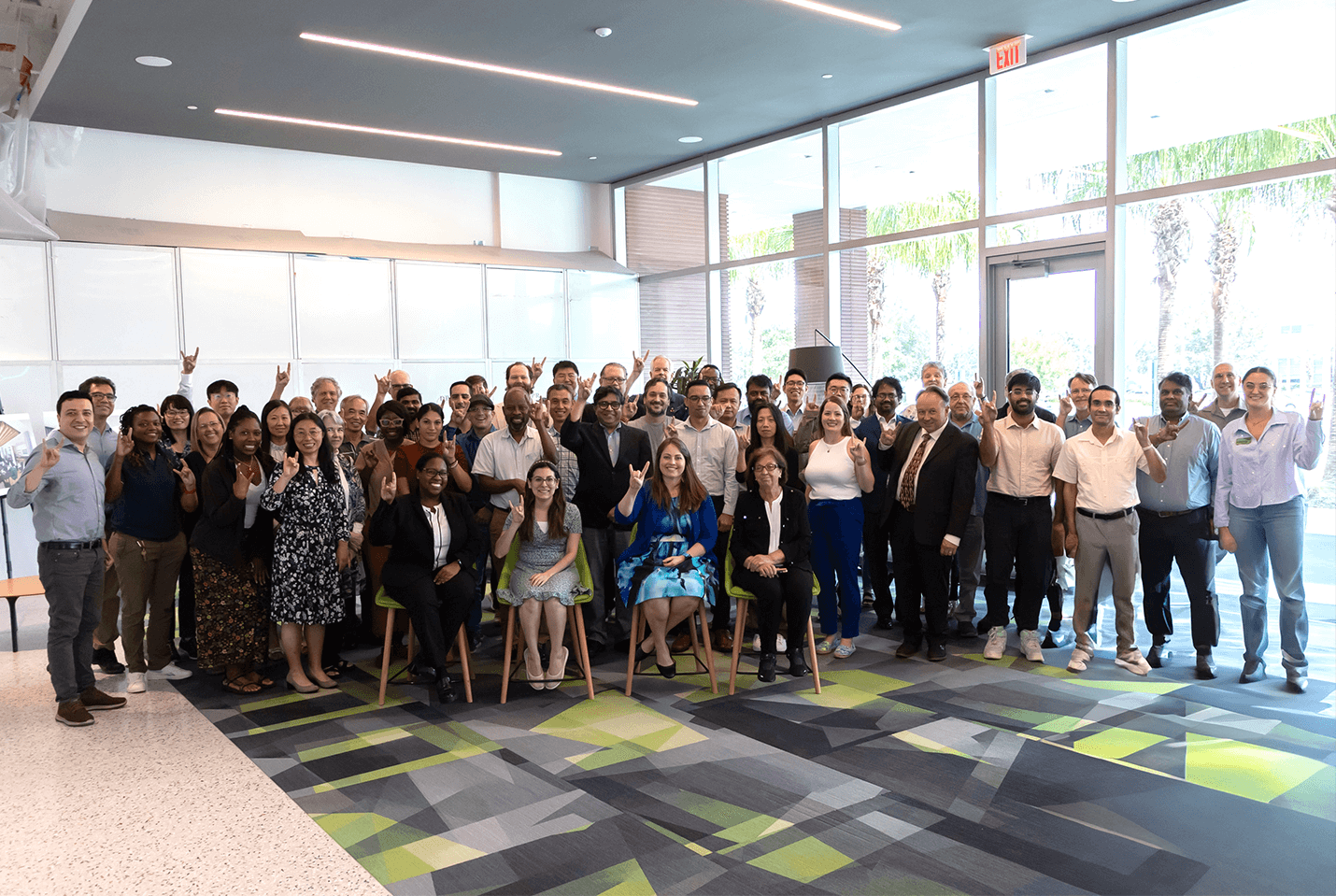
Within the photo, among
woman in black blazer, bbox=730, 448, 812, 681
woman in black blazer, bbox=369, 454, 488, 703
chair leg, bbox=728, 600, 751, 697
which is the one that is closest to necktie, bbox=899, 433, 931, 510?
woman in black blazer, bbox=730, 448, 812, 681

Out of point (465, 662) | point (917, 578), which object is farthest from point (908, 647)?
point (465, 662)

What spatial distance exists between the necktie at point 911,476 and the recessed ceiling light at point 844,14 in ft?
9.78

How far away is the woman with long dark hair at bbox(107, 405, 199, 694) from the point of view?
5.09 metres

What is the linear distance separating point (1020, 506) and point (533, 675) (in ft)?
9.69

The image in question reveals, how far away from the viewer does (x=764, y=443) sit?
5832mm

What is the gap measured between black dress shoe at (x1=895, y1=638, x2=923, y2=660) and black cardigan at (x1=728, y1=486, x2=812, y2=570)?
3.07 ft

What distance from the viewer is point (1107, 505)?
5.19 m

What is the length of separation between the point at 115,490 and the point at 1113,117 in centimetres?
713

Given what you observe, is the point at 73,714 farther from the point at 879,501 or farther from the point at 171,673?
the point at 879,501

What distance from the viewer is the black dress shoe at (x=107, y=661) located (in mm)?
5570

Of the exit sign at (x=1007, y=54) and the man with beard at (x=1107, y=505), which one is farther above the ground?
the exit sign at (x=1007, y=54)

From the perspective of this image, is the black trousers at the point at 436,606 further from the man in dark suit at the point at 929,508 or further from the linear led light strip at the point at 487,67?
the linear led light strip at the point at 487,67

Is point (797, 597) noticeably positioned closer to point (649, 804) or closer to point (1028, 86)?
point (649, 804)

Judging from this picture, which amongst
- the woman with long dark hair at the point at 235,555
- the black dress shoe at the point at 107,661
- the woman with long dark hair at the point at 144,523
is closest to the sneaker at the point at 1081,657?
the woman with long dark hair at the point at 235,555
